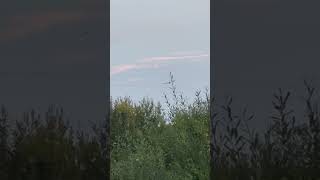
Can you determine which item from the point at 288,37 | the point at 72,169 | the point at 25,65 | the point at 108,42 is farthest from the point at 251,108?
the point at 25,65

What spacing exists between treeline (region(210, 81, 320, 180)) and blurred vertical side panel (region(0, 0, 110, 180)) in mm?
671

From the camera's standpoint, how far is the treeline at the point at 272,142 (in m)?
3.02

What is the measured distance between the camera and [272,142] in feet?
10.1

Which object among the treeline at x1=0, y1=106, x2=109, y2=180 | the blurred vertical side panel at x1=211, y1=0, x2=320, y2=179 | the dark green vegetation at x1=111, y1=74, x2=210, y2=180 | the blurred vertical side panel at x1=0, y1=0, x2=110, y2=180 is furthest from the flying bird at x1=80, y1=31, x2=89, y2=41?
the dark green vegetation at x1=111, y1=74, x2=210, y2=180

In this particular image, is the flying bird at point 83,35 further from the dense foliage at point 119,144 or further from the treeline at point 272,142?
the treeline at point 272,142

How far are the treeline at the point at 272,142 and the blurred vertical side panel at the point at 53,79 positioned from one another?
2.20 feet

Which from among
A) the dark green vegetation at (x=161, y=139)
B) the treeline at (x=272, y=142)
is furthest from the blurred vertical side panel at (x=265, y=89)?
the dark green vegetation at (x=161, y=139)

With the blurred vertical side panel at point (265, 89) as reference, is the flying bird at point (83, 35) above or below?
above

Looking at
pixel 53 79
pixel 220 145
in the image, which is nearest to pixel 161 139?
pixel 220 145

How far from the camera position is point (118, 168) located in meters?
4.46

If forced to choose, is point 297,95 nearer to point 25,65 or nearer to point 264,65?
point 264,65

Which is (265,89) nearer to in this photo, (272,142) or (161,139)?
(272,142)

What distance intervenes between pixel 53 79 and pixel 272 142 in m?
1.25

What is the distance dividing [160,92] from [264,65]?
2.03 meters
